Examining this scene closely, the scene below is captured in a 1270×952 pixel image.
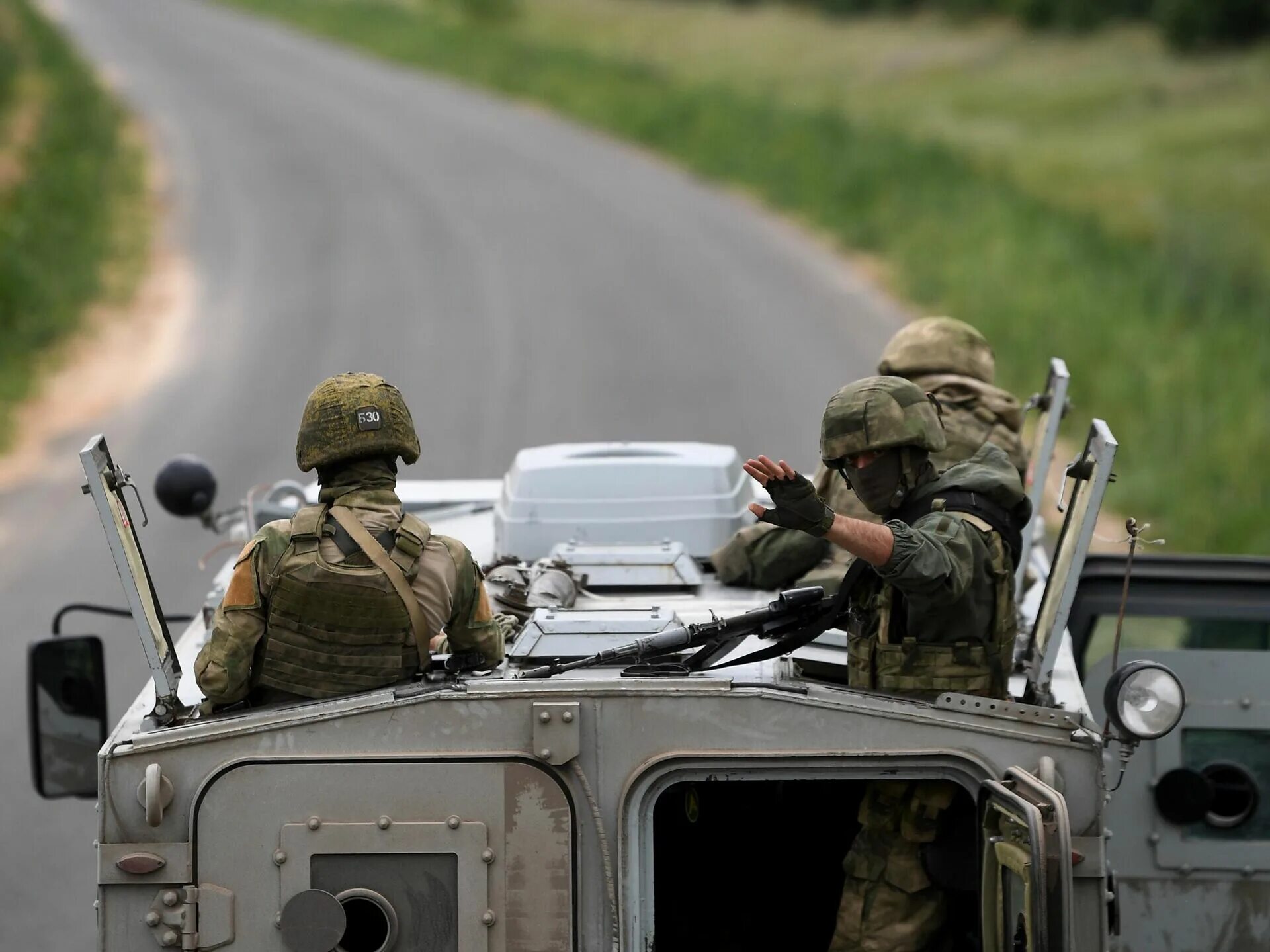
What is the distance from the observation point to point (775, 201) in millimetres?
27266

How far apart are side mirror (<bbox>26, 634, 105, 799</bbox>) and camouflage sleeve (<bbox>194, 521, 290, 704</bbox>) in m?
0.82

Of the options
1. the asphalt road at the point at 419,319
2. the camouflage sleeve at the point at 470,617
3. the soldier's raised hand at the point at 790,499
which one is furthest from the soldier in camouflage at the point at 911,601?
the asphalt road at the point at 419,319

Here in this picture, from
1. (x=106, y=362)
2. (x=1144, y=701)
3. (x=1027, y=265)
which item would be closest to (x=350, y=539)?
(x=1144, y=701)

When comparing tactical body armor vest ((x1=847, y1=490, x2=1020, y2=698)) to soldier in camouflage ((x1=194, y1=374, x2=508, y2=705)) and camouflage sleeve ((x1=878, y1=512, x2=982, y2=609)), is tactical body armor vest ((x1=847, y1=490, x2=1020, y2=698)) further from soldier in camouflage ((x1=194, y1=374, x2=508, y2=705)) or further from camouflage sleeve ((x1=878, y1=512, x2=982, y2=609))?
soldier in camouflage ((x1=194, y1=374, x2=508, y2=705))

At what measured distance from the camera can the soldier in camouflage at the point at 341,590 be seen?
3.93 m

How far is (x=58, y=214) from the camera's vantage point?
24.0 meters

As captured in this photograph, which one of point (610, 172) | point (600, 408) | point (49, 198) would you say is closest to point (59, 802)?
point (600, 408)

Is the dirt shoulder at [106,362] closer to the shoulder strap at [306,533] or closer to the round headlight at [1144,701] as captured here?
the shoulder strap at [306,533]

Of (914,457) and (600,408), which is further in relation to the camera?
(600,408)

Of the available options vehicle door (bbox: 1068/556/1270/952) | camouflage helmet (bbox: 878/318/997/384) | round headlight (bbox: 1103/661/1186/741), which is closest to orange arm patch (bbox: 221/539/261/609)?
round headlight (bbox: 1103/661/1186/741)

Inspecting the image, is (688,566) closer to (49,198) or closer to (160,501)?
(160,501)

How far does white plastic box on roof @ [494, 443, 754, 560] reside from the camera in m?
5.48

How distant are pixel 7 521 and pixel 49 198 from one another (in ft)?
34.4

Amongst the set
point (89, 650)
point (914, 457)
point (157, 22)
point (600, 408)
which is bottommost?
point (89, 650)
